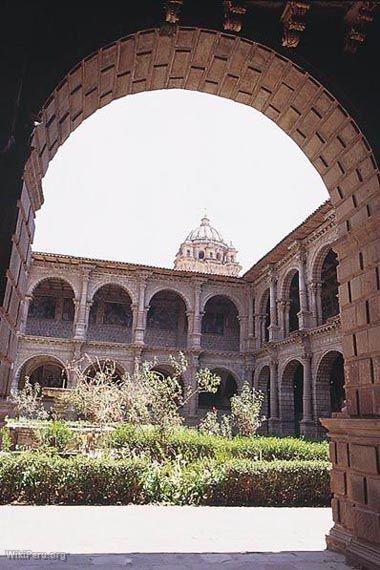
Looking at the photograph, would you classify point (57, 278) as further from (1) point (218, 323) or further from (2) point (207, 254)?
(2) point (207, 254)

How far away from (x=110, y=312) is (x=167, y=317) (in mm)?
3252

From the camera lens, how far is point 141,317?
23.9m

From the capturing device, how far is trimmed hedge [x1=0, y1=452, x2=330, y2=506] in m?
7.65

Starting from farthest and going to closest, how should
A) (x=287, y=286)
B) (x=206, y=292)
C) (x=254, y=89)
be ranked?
(x=206, y=292), (x=287, y=286), (x=254, y=89)

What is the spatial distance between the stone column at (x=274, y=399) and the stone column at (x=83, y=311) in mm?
9079

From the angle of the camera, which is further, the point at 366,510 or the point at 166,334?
the point at 166,334

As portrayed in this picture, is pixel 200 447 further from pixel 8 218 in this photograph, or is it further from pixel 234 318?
pixel 234 318

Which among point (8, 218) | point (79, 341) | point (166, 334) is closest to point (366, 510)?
point (8, 218)

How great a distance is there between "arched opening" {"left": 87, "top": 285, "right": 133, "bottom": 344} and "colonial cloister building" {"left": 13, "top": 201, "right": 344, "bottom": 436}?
0.06m

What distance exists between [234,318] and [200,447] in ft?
52.8

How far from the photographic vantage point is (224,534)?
571 cm

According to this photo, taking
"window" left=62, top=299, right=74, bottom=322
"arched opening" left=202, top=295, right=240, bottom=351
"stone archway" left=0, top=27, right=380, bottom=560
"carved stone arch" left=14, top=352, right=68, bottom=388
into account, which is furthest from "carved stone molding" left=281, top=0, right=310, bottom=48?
Answer: "window" left=62, top=299, right=74, bottom=322

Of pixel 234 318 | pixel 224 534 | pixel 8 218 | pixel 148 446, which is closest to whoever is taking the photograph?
pixel 8 218

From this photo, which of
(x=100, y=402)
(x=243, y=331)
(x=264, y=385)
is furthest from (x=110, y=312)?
(x=100, y=402)
